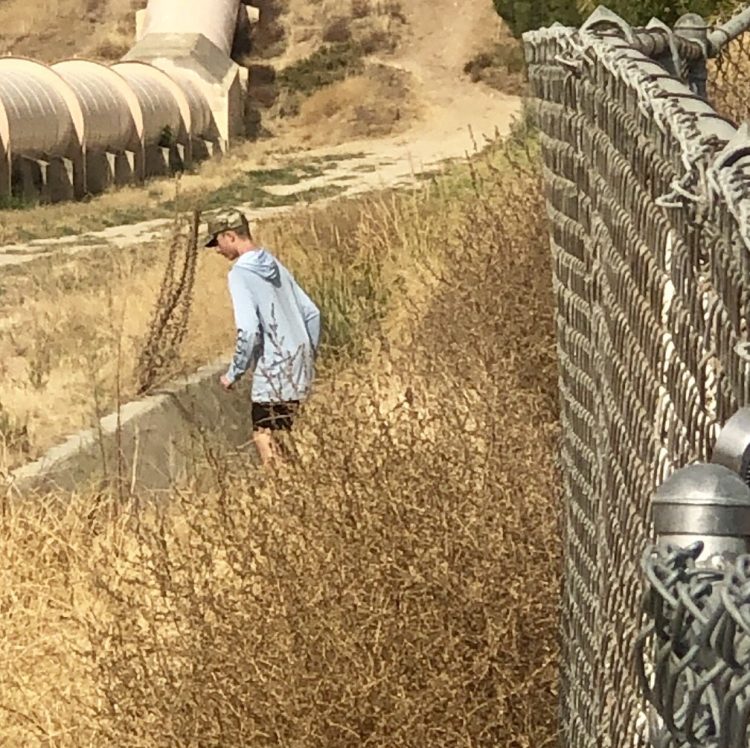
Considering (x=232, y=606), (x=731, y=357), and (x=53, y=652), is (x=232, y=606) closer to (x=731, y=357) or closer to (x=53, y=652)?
(x=53, y=652)

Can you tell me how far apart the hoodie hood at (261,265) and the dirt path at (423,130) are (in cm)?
909

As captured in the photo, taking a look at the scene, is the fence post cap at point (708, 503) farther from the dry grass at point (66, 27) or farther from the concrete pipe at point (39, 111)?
the dry grass at point (66, 27)

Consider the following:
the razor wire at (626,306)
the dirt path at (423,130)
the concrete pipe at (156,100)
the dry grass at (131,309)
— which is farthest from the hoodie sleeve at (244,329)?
the concrete pipe at (156,100)

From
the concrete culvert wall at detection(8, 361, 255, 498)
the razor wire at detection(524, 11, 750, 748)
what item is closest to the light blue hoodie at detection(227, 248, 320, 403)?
the concrete culvert wall at detection(8, 361, 255, 498)

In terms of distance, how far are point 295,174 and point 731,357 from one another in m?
23.8

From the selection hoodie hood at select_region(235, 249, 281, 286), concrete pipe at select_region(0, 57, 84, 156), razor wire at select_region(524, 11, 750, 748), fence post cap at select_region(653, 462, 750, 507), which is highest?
fence post cap at select_region(653, 462, 750, 507)

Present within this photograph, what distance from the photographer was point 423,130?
3106cm

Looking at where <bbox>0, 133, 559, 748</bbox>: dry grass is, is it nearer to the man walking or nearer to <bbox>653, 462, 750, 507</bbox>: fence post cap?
<bbox>653, 462, 750, 507</bbox>: fence post cap

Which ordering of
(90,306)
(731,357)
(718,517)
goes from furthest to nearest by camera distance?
(90,306)
(731,357)
(718,517)

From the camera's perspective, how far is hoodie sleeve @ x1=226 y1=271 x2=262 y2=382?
7781mm

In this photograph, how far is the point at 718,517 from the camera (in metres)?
1.39

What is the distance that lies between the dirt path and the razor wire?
45.2 ft

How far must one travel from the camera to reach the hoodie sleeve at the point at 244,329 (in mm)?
7781

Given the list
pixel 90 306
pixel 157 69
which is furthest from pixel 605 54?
pixel 157 69
